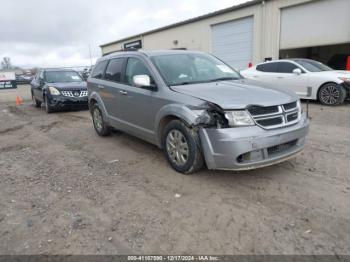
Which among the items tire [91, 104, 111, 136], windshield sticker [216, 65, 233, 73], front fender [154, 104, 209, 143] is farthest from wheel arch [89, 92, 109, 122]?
windshield sticker [216, 65, 233, 73]

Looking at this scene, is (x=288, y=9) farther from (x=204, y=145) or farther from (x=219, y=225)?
Answer: (x=219, y=225)

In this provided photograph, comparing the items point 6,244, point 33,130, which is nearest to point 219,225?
point 6,244

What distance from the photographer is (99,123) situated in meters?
6.77

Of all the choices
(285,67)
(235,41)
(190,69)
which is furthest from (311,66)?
(235,41)

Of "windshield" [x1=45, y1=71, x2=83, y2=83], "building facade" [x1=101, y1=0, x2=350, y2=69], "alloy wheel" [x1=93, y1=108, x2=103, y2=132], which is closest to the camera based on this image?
"alloy wheel" [x1=93, y1=108, x2=103, y2=132]

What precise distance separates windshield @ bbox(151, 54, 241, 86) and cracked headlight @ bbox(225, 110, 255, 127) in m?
1.18

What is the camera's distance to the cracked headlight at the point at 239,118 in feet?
11.7

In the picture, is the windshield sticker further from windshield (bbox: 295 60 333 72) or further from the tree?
the tree

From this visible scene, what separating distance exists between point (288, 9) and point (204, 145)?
549 inches

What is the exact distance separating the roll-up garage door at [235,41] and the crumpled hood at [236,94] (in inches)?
546

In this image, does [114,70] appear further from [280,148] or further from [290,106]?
[280,148]

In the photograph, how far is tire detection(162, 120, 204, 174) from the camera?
3.87 metres

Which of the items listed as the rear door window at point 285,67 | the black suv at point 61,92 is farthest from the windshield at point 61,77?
the rear door window at point 285,67

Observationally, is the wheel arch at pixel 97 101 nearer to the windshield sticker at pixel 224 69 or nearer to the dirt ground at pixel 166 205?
the dirt ground at pixel 166 205
